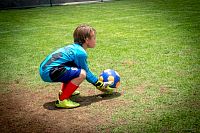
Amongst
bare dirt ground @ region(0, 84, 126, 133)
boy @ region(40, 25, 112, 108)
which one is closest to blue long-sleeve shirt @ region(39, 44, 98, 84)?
boy @ region(40, 25, 112, 108)

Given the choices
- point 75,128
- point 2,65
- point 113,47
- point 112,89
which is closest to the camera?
point 75,128

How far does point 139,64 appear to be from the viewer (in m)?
7.24

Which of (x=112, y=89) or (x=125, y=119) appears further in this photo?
(x=112, y=89)

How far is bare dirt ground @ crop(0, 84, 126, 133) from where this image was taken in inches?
170

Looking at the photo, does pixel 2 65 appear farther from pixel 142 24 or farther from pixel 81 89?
pixel 142 24

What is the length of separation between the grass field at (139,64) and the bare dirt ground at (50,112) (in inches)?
3.3

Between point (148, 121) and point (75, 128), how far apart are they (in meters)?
0.91

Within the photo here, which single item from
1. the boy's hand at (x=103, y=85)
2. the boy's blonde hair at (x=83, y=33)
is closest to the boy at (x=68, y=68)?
the boy's blonde hair at (x=83, y=33)

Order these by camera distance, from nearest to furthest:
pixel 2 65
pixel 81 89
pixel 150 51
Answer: pixel 81 89, pixel 2 65, pixel 150 51

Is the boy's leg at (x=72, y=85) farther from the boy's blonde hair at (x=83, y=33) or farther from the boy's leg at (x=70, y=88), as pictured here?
the boy's blonde hair at (x=83, y=33)

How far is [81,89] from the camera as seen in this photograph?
5883 mm

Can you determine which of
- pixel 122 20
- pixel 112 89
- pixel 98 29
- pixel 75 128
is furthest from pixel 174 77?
pixel 122 20

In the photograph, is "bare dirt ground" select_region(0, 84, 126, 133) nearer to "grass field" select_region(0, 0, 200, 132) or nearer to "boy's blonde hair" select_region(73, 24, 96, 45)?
"grass field" select_region(0, 0, 200, 132)

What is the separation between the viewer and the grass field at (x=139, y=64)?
448 centimetres
